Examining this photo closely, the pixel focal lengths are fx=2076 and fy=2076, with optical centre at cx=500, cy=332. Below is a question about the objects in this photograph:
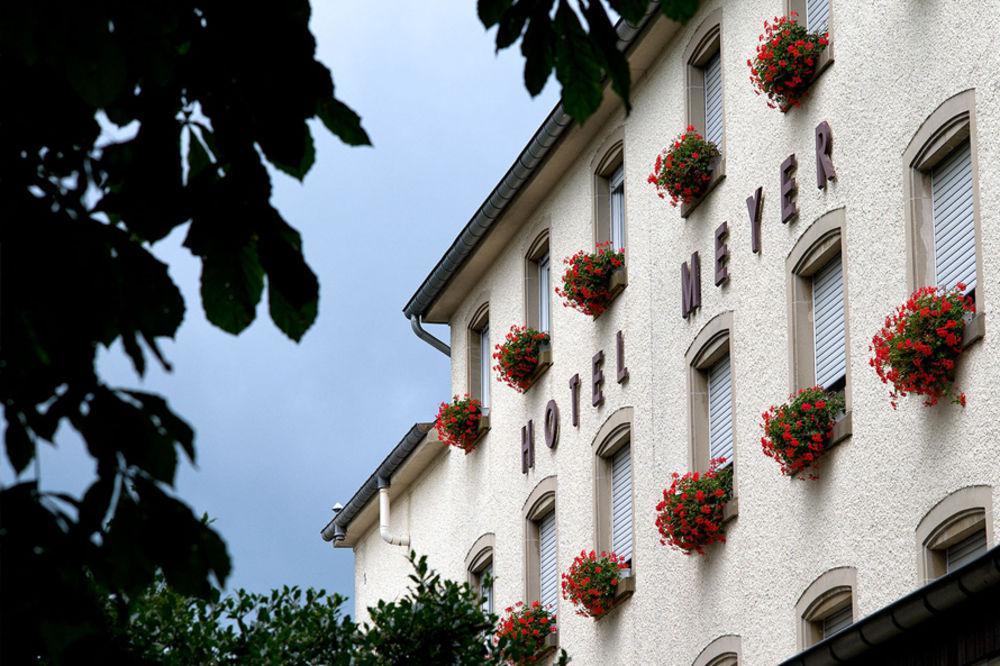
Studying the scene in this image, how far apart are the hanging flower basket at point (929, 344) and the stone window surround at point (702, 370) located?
422 centimetres

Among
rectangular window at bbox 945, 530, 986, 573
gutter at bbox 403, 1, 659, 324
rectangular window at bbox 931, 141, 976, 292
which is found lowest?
rectangular window at bbox 945, 530, 986, 573

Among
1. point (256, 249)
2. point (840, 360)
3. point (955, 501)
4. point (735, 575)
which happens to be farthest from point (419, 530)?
point (256, 249)

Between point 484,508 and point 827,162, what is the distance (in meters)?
10.6

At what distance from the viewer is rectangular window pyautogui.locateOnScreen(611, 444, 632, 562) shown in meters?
21.3

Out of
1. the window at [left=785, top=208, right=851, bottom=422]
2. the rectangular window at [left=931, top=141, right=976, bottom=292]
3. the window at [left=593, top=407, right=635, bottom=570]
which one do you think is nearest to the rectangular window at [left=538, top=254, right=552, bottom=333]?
the window at [left=593, top=407, right=635, bottom=570]

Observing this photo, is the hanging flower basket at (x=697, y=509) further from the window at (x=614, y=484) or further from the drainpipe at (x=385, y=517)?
the drainpipe at (x=385, y=517)

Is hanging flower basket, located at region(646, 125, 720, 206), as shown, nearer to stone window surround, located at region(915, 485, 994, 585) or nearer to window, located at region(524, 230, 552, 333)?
window, located at region(524, 230, 552, 333)

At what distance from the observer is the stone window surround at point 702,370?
1895 cm

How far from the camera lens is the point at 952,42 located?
1480 cm

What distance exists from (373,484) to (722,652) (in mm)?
13550

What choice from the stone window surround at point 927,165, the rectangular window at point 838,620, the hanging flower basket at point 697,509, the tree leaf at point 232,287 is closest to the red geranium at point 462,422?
the hanging flower basket at point 697,509

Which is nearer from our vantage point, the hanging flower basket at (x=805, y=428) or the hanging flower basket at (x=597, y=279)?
the hanging flower basket at (x=805, y=428)

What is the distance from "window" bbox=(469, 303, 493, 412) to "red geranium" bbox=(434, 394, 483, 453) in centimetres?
49

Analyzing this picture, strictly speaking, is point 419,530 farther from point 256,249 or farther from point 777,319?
point 256,249
